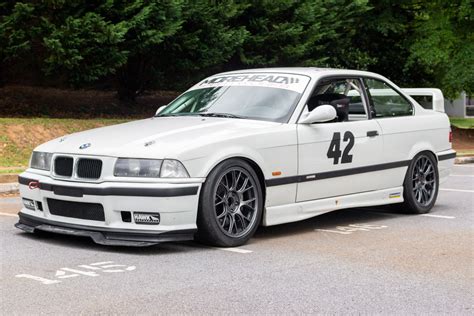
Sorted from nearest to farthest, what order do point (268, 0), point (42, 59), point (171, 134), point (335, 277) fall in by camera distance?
point (335, 277), point (171, 134), point (42, 59), point (268, 0)

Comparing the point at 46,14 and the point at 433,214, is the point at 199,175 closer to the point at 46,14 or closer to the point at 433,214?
the point at 433,214

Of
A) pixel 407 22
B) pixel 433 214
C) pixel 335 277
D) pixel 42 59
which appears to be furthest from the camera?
pixel 407 22

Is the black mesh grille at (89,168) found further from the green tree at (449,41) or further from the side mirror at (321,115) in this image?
the green tree at (449,41)

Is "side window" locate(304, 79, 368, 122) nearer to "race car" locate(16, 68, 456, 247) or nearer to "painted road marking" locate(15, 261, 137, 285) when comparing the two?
"race car" locate(16, 68, 456, 247)

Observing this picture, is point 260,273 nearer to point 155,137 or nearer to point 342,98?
point 155,137

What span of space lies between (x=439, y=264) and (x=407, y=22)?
22.1 metres

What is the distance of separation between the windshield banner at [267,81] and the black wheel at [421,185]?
186cm

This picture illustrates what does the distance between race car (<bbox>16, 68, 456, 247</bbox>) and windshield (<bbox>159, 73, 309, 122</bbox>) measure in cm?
1

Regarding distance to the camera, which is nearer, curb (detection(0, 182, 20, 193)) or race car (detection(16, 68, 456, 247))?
race car (detection(16, 68, 456, 247))

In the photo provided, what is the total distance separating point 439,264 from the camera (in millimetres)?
6566

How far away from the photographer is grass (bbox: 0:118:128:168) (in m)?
14.9

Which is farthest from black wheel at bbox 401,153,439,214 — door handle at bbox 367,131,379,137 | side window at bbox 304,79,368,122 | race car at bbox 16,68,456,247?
side window at bbox 304,79,368,122

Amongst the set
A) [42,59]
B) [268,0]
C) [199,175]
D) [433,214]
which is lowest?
[433,214]

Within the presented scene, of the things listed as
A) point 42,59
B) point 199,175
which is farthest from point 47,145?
point 42,59
